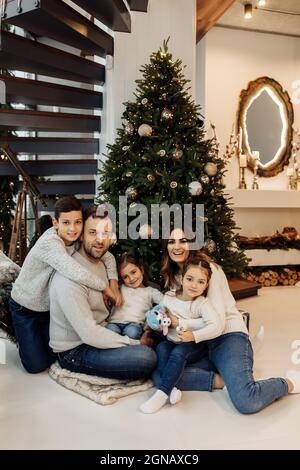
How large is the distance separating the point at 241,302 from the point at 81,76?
265cm

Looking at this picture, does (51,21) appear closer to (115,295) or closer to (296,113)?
(115,295)

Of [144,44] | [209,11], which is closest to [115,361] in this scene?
[144,44]

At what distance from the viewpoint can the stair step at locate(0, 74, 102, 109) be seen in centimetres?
341

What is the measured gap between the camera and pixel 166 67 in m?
3.40

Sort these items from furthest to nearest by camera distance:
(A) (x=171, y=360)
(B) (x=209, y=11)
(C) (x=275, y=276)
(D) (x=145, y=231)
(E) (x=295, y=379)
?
(C) (x=275, y=276) → (B) (x=209, y=11) → (D) (x=145, y=231) → (E) (x=295, y=379) → (A) (x=171, y=360)

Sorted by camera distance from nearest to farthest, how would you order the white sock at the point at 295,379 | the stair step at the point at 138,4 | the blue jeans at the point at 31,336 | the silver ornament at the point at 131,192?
1. the white sock at the point at 295,379
2. the blue jeans at the point at 31,336
3. the silver ornament at the point at 131,192
4. the stair step at the point at 138,4

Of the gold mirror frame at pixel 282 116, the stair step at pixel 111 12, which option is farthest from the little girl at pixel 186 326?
the gold mirror frame at pixel 282 116

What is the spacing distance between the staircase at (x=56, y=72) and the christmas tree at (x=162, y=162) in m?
0.61

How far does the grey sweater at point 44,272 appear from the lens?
2281 mm

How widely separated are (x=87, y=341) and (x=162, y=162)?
1547mm

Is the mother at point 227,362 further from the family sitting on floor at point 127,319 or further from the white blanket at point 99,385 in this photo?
the white blanket at point 99,385

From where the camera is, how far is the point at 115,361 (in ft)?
7.20

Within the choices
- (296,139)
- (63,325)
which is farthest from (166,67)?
(296,139)

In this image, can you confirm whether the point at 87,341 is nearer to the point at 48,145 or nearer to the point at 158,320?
the point at 158,320
